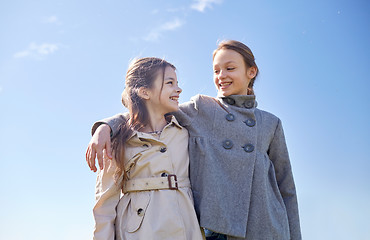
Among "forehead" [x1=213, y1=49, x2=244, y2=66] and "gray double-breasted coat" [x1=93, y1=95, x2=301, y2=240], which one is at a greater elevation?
"forehead" [x1=213, y1=49, x2=244, y2=66]

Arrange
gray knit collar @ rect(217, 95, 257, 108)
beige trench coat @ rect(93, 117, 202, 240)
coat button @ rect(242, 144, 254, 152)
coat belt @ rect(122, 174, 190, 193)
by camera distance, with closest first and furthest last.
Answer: beige trench coat @ rect(93, 117, 202, 240) < coat belt @ rect(122, 174, 190, 193) < coat button @ rect(242, 144, 254, 152) < gray knit collar @ rect(217, 95, 257, 108)

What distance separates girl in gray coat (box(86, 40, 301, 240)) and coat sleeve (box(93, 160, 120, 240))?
185mm

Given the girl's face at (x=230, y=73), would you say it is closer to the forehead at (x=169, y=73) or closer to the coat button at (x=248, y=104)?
the coat button at (x=248, y=104)

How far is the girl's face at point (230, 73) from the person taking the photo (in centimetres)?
355

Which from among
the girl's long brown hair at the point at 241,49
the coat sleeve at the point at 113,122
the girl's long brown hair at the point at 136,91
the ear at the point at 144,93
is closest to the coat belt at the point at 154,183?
the girl's long brown hair at the point at 136,91

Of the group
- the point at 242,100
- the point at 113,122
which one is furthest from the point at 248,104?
the point at 113,122

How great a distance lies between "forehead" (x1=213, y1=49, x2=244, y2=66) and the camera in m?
3.56

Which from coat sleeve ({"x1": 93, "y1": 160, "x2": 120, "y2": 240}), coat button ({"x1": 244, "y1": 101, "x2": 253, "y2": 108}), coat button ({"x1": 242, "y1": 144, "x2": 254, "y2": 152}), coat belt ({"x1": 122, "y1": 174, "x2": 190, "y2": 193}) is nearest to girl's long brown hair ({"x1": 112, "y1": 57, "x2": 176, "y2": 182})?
coat sleeve ({"x1": 93, "y1": 160, "x2": 120, "y2": 240})

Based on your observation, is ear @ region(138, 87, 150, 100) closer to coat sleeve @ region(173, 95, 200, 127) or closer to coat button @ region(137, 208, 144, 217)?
coat sleeve @ region(173, 95, 200, 127)

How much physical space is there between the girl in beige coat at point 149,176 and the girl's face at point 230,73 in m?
0.44

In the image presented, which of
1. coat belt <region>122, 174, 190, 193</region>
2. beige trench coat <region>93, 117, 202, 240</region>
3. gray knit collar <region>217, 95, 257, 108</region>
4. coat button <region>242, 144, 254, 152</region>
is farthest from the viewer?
gray knit collar <region>217, 95, 257, 108</region>

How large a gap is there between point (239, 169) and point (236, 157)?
0.31 feet

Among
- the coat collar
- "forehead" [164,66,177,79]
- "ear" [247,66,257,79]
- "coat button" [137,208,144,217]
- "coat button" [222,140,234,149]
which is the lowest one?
"coat button" [137,208,144,217]

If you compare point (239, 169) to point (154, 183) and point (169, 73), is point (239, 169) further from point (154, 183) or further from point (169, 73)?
point (169, 73)
